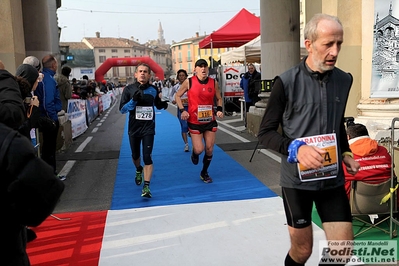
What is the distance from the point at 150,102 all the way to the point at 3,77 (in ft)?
10.3

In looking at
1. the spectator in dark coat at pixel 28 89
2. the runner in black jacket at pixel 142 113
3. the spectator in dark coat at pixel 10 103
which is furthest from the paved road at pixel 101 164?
the spectator in dark coat at pixel 10 103

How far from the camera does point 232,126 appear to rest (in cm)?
1596

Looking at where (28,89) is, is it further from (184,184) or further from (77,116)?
(77,116)

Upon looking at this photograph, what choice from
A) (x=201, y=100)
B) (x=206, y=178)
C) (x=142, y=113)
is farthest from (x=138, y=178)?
(x=201, y=100)

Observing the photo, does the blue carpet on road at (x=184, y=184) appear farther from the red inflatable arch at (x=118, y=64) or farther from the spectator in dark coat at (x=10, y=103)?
the red inflatable arch at (x=118, y=64)

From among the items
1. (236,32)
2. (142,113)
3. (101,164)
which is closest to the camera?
(142,113)

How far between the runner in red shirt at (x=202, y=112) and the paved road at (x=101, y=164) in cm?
112

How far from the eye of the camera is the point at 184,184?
290 inches

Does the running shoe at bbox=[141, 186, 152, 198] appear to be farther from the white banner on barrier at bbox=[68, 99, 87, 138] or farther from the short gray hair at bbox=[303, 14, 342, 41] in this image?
the white banner on barrier at bbox=[68, 99, 87, 138]

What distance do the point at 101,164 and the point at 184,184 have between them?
107 inches

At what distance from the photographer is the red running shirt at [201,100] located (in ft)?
23.8

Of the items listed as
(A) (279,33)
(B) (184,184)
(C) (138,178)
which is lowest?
(B) (184,184)

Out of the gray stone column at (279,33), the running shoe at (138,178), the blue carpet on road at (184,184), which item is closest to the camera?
the blue carpet on road at (184,184)

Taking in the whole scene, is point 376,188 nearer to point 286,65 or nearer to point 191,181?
point 191,181
